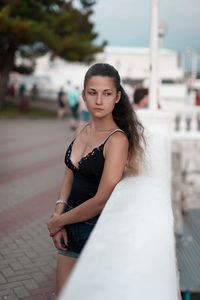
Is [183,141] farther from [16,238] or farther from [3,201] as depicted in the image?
[16,238]

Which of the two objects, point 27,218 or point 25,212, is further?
point 25,212

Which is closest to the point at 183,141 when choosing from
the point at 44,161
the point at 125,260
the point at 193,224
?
the point at 193,224

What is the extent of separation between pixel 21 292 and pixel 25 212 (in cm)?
218

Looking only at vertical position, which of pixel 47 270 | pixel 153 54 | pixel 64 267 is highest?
pixel 153 54

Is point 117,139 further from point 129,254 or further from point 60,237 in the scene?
point 129,254

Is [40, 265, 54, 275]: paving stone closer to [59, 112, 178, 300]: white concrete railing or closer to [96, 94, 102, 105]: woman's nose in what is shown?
[59, 112, 178, 300]: white concrete railing

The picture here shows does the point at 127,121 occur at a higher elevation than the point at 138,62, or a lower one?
lower

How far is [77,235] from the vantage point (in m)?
2.31

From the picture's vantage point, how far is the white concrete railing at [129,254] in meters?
1.17

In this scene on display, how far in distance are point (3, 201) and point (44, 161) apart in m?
3.38

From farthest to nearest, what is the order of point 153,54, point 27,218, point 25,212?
point 153,54 → point 25,212 → point 27,218

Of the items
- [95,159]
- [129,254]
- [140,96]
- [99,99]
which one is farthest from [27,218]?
[129,254]

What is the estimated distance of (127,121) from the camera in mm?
2312

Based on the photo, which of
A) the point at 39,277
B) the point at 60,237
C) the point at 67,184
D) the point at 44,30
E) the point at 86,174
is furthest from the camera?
the point at 44,30
